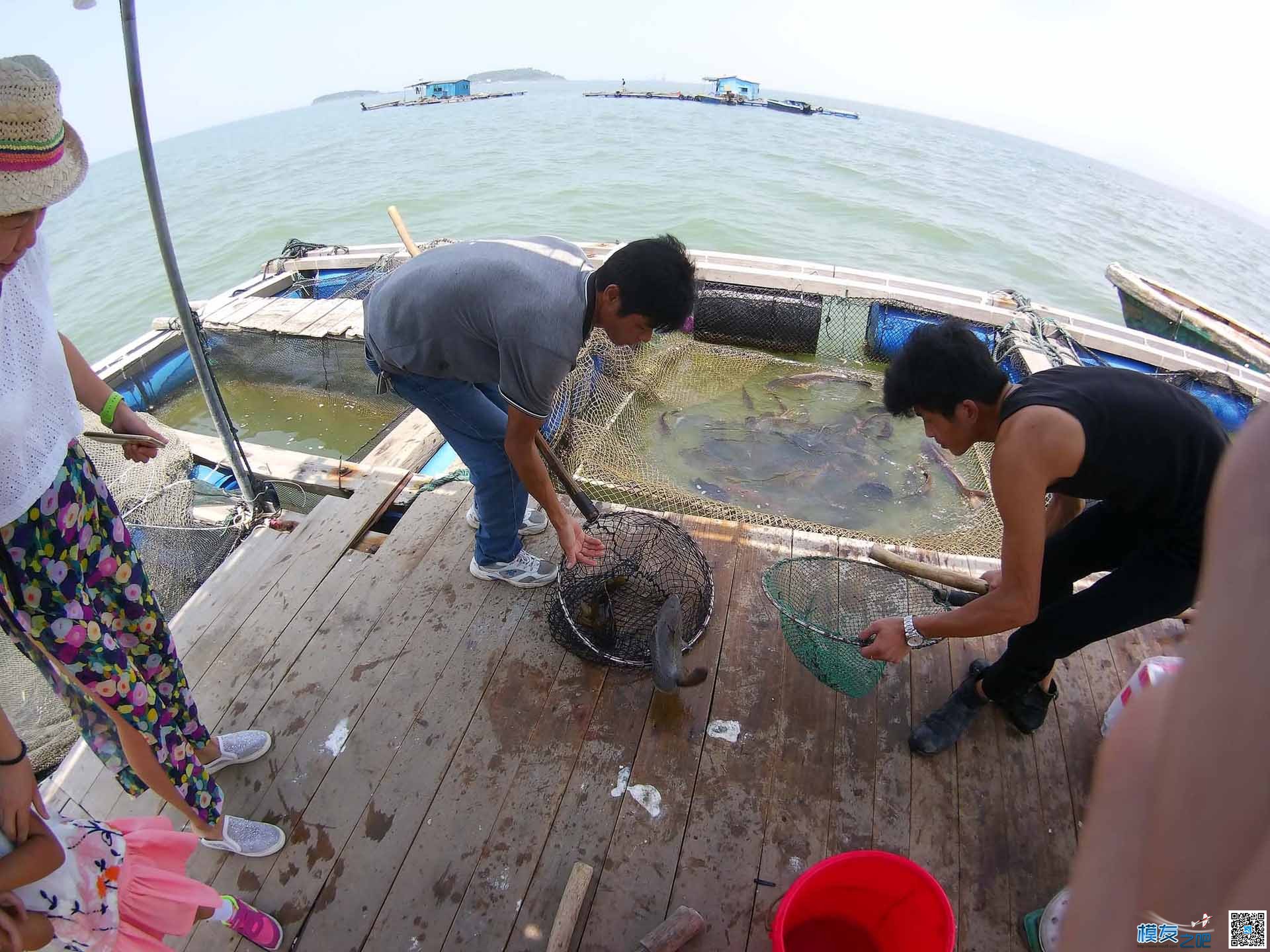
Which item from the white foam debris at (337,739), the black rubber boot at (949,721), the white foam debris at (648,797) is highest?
the black rubber boot at (949,721)

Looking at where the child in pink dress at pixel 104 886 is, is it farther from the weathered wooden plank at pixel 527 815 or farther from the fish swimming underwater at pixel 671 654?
the fish swimming underwater at pixel 671 654

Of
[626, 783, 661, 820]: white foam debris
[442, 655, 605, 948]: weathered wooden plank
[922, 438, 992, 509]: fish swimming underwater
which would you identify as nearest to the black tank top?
[626, 783, 661, 820]: white foam debris

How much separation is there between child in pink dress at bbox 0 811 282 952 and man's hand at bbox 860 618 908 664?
1.98 metres

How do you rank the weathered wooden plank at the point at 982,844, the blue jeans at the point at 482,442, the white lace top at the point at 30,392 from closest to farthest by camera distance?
the white lace top at the point at 30,392
the weathered wooden plank at the point at 982,844
the blue jeans at the point at 482,442

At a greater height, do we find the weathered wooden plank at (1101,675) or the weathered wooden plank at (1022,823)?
the weathered wooden plank at (1101,675)

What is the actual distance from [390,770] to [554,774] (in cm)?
59

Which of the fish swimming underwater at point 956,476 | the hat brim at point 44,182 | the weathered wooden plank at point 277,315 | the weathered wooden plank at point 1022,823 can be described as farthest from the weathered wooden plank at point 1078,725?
the weathered wooden plank at point 277,315

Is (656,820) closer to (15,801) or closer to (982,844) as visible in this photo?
(982,844)

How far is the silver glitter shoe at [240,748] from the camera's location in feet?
7.18

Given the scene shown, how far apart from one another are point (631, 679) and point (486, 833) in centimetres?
75

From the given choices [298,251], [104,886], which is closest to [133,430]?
[104,886]

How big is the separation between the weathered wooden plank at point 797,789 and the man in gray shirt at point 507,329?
0.99m

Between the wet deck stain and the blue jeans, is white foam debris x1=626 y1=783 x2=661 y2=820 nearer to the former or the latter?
the wet deck stain

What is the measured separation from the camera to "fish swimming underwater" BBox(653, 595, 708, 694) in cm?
221
